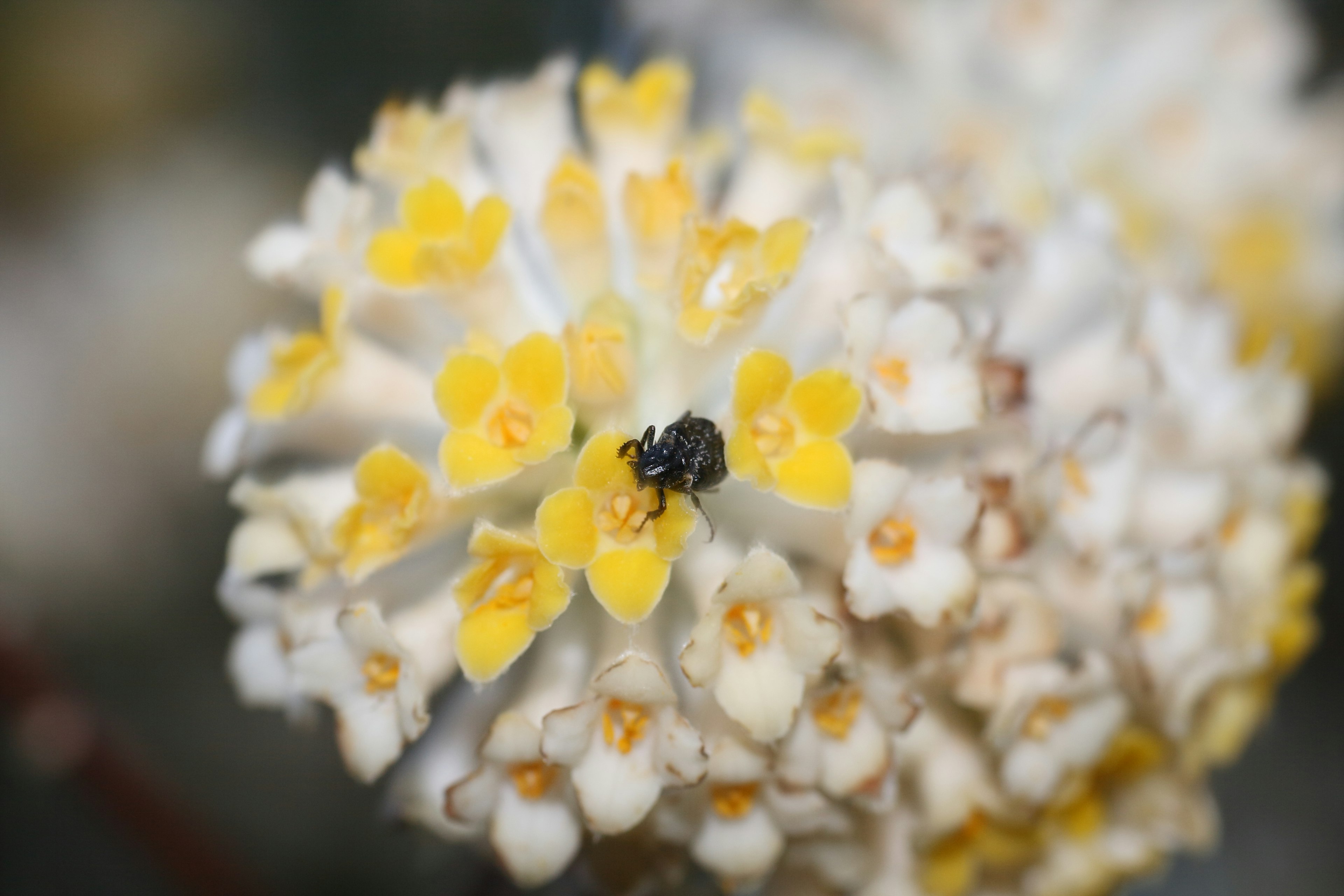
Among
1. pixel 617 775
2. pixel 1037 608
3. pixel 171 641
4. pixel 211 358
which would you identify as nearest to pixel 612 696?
pixel 617 775

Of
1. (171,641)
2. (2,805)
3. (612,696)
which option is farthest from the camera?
(171,641)

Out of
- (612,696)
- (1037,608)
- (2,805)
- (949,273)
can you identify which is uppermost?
(949,273)

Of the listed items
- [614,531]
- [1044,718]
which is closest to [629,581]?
[614,531]

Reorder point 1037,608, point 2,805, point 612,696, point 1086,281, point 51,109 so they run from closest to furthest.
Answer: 1. point 612,696
2. point 1037,608
3. point 1086,281
4. point 2,805
5. point 51,109

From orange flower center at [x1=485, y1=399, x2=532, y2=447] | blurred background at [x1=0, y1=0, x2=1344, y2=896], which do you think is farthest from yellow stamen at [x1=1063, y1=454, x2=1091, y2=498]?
blurred background at [x1=0, y1=0, x2=1344, y2=896]

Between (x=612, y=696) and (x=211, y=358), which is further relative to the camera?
(x=211, y=358)

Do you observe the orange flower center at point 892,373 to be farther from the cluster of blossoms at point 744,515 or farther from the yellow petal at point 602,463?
the yellow petal at point 602,463

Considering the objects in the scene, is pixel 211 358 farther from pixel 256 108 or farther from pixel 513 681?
pixel 513 681
